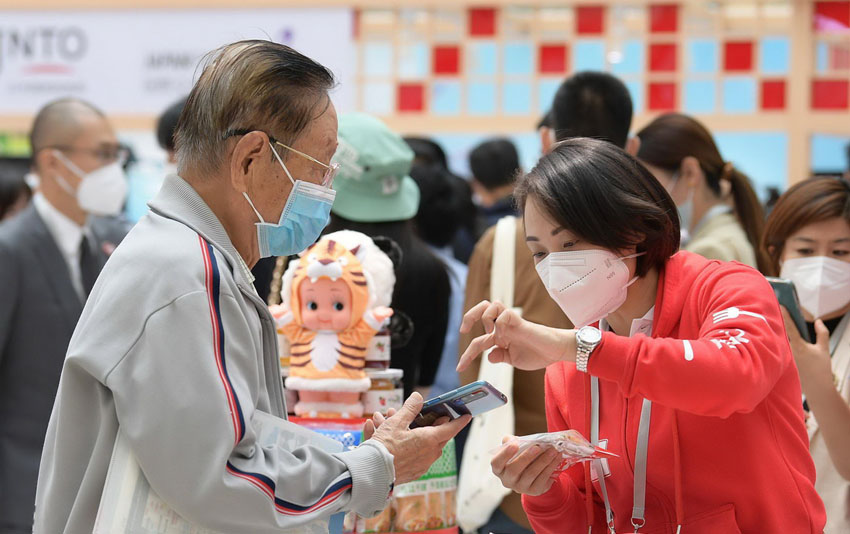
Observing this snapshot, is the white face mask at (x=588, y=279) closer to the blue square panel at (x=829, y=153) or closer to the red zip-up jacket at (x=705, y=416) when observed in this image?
the red zip-up jacket at (x=705, y=416)

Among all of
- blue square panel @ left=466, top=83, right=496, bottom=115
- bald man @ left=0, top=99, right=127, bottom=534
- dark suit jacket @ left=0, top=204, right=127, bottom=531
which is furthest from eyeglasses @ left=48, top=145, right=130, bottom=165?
blue square panel @ left=466, top=83, right=496, bottom=115

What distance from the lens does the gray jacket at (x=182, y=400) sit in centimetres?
170

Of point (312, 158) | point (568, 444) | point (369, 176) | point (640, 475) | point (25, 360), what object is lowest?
point (25, 360)

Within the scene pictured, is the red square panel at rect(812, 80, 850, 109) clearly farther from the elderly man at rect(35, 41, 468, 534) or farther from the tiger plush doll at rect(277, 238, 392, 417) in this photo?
the elderly man at rect(35, 41, 468, 534)

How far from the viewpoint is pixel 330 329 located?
2857 millimetres

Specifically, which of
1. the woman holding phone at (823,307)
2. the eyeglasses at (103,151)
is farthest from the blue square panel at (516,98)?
the woman holding phone at (823,307)

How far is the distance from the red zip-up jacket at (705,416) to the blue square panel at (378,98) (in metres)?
4.96

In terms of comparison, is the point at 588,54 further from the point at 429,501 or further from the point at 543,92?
the point at 429,501

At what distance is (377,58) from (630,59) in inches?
69.7

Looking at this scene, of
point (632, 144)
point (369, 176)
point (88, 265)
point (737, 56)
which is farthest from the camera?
point (737, 56)

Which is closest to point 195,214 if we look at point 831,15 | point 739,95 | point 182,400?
point 182,400

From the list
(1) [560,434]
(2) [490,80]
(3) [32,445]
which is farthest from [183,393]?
(2) [490,80]

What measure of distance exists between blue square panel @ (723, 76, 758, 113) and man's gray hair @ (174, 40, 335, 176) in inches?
201

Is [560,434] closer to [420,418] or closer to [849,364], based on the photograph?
[420,418]
